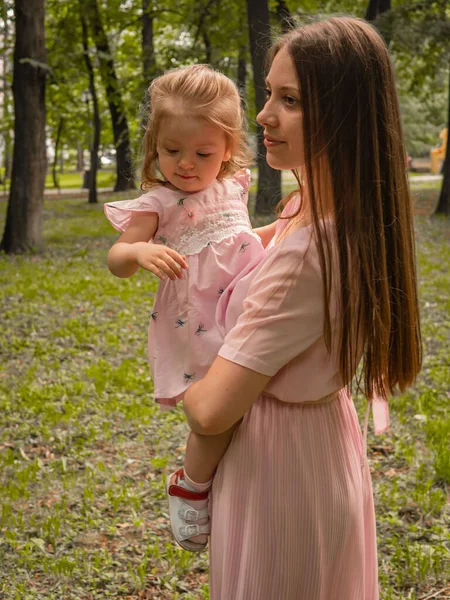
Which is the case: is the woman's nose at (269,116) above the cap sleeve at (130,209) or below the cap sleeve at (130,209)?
above

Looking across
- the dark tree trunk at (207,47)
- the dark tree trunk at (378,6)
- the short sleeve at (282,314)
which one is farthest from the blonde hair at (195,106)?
the dark tree trunk at (378,6)

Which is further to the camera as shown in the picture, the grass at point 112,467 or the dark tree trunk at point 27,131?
the dark tree trunk at point 27,131

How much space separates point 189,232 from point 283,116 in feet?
1.82

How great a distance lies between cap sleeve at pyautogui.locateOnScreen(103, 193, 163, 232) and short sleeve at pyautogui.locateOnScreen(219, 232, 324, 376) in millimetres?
582

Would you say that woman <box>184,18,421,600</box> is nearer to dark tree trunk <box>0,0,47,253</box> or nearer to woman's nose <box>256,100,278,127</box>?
woman's nose <box>256,100,278,127</box>

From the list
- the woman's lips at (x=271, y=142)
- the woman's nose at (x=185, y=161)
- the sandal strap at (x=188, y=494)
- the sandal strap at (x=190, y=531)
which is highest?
the woman's lips at (x=271, y=142)

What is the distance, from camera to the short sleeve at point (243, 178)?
2.35 meters

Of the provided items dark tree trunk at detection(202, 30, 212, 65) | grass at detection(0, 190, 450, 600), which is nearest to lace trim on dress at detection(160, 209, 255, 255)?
grass at detection(0, 190, 450, 600)

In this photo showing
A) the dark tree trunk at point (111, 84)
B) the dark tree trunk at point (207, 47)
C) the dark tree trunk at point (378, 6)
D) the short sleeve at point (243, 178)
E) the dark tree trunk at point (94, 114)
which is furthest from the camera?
the dark tree trunk at point (94, 114)

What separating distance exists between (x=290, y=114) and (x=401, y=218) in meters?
0.34

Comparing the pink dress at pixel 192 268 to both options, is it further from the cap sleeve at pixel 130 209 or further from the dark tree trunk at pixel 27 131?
the dark tree trunk at pixel 27 131

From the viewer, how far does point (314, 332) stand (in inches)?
67.6

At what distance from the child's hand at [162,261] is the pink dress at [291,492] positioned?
6.3 inches

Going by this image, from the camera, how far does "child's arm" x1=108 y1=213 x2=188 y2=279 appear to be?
75.2 inches
